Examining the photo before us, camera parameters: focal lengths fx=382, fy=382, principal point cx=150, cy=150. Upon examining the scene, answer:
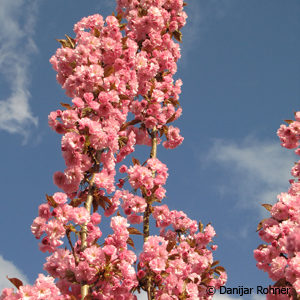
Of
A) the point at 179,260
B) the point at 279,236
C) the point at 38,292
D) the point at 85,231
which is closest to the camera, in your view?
the point at 38,292

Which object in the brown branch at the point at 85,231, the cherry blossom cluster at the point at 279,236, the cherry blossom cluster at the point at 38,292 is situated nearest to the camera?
the cherry blossom cluster at the point at 38,292

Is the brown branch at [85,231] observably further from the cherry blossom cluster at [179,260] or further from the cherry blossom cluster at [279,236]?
the cherry blossom cluster at [279,236]

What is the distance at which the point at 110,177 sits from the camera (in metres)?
5.25

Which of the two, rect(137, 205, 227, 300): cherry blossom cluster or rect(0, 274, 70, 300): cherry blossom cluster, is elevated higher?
rect(137, 205, 227, 300): cherry blossom cluster

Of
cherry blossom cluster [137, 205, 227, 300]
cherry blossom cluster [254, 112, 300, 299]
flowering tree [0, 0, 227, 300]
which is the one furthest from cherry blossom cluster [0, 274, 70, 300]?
cherry blossom cluster [254, 112, 300, 299]

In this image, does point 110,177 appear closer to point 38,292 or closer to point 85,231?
point 85,231

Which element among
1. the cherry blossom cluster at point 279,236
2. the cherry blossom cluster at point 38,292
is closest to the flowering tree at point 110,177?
the cherry blossom cluster at point 38,292

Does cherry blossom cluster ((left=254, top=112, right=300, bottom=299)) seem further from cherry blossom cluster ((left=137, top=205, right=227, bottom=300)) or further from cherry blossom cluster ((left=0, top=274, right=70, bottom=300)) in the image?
cherry blossom cluster ((left=0, top=274, right=70, bottom=300))

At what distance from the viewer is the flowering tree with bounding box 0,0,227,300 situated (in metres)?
4.77

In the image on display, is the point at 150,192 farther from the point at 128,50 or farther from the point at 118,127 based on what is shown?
the point at 128,50

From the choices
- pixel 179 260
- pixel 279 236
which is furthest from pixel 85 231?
pixel 279 236

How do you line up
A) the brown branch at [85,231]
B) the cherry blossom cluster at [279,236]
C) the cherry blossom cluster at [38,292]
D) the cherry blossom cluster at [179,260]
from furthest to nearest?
the cherry blossom cluster at [179,260]
the cherry blossom cluster at [279,236]
the brown branch at [85,231]
the cherry blossom cluster at [38,292]

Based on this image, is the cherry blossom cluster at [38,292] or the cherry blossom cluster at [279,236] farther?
the cherry blossom cluster at [279,236]

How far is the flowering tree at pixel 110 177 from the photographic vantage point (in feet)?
15.7
